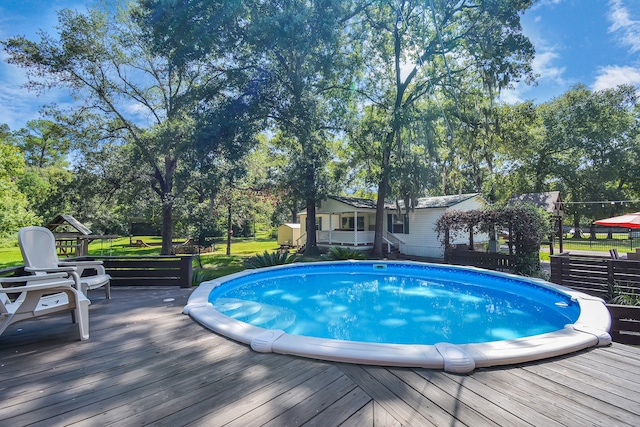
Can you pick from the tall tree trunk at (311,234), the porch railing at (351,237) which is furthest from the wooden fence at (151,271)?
the porch railing at (351,237)

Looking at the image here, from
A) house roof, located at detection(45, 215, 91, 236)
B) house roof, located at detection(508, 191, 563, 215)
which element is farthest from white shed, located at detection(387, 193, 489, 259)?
house roof, located at detection(45, 215, 91, 236)

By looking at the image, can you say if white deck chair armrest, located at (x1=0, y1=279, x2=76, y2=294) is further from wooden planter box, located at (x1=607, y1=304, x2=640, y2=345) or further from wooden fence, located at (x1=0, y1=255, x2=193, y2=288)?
wooden planter box, located at (x1=607, y1=304, x2=640, y2=345)

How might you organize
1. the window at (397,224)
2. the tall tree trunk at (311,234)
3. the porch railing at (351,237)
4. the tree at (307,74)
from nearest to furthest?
the tree at (307,74), the tall tree trunk at (311,234), the porch railing at (351,237), the window at (397,224)

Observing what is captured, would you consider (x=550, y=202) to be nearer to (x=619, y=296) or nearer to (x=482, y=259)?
(x=482, y=259)

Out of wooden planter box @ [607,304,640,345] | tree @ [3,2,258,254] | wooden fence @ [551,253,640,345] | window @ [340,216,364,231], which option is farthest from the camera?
window @ [340,216,364,231]

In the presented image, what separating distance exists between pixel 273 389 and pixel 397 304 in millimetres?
5093

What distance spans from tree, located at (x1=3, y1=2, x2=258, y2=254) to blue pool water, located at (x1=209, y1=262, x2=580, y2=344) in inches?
279

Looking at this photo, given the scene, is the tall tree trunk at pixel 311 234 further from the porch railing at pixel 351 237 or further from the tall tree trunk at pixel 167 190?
the tall tree trunk at pixel 167 190

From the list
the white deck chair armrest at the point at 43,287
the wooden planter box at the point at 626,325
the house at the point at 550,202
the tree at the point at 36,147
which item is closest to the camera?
the white deck chair armrest at the point at 43,287

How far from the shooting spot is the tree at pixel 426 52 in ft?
36.5

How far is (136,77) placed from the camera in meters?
14.7

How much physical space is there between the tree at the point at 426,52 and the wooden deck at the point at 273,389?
10065 millimetres

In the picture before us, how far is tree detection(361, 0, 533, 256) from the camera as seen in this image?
11.1 metres

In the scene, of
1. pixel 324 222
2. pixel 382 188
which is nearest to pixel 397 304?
pixel 382 188
